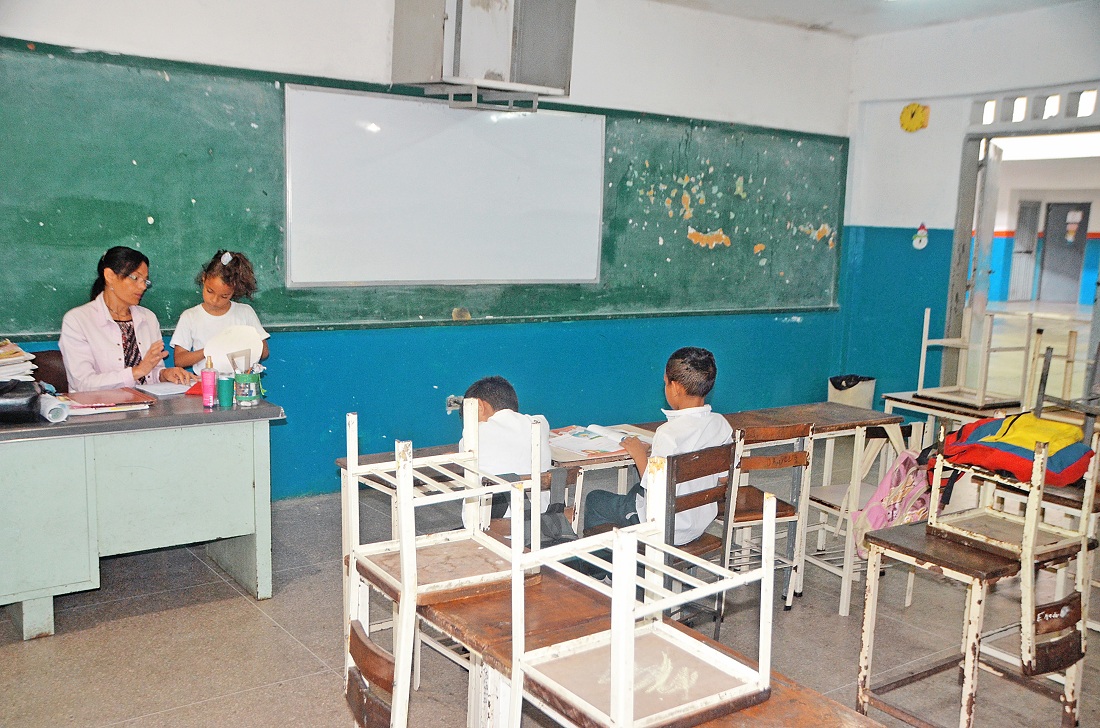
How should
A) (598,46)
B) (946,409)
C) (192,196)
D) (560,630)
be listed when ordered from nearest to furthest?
1. (560,630)
2. (192,196)
3. (946,409)
4. (598,46)

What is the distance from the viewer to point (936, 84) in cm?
663

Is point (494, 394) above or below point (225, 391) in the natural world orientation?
above

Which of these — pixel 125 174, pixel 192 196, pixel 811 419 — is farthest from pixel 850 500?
pixel 125 174


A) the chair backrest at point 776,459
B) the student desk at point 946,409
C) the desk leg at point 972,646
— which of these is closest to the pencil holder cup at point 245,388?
the chair backrest at point 776,459

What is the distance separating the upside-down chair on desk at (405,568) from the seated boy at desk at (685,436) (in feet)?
2.72

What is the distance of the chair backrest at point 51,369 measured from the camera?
3975 millimetres

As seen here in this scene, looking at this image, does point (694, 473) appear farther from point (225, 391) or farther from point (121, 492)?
point (121, 492)

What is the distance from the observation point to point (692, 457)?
2943 mm

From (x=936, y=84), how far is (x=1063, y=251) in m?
15.2

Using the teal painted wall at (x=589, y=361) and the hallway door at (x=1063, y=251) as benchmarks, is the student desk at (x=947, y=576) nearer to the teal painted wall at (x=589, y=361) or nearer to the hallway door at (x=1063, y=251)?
the teal painted wall at (x=589, y=361)

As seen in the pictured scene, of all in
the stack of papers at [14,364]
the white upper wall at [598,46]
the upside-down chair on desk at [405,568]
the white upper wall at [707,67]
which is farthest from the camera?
the white upper wall at [707,67]

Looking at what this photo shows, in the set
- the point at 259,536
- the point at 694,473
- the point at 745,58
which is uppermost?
the point at 745,58

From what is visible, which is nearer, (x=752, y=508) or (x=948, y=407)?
(x=752, y=508)

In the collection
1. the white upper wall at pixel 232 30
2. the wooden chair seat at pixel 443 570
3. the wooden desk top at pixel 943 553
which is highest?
the white upper wall at pixel 232 30
